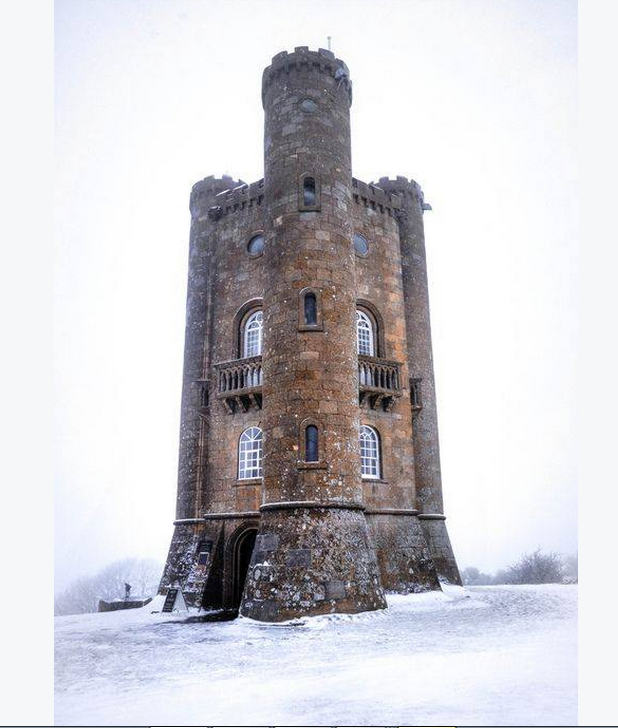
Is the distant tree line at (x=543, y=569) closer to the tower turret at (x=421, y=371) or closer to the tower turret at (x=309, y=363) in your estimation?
the tower turret at (x=421, y=371)

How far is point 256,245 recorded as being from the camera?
22.4m

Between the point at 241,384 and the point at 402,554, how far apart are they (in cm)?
772

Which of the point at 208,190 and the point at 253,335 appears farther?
the point at 208,190

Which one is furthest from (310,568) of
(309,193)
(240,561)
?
(309,193)

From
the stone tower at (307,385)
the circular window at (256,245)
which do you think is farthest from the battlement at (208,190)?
the circular window at (256,245)

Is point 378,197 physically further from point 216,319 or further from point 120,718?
point 120,718

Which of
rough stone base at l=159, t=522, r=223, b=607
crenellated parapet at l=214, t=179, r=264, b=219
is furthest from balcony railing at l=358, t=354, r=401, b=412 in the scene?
crenellated parapet at l=214, t=179, r=264, b=219

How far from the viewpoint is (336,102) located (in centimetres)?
1972

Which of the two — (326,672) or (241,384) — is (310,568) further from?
(241,384)

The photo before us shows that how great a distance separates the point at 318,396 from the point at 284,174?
23.8 ft

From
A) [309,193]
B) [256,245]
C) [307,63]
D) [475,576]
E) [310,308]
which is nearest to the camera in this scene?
[310,308]

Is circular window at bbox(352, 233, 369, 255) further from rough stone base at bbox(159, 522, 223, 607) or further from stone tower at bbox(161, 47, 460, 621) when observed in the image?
rough stone base at bbox(159, 522, 223, 607)

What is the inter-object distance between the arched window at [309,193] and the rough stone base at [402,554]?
10.1 meters

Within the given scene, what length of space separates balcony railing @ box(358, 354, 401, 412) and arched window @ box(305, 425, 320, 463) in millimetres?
4052
